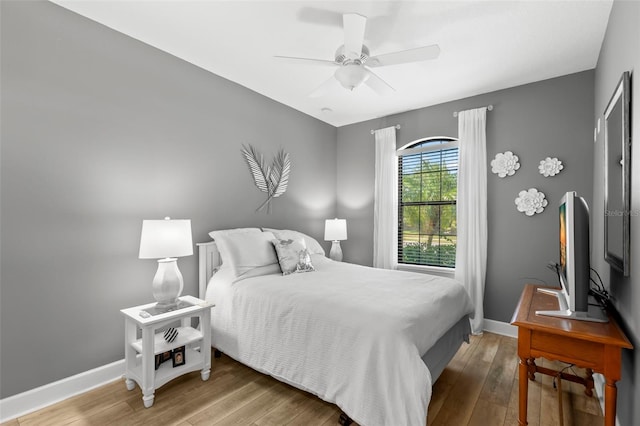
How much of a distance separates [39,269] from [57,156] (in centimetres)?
79

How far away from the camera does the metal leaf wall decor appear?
342 cm

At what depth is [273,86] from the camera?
3334 mm

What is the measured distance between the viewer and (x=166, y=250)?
2.12 metres

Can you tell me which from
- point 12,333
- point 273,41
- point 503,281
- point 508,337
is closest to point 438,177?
point 503,281

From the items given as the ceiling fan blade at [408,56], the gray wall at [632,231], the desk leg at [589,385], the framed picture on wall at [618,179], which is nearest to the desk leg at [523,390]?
the gray wall at [632,231]

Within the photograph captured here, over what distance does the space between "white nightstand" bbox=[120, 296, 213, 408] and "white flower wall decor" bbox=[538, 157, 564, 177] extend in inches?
138

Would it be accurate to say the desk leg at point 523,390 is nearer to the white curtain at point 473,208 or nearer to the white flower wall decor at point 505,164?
the white curtain at point 473,208

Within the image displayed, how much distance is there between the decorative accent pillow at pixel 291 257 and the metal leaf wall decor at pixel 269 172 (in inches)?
29.4

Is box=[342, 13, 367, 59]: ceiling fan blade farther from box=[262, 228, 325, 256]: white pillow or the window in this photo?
the window

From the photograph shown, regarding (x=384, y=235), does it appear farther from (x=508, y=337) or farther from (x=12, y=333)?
(x=12, y=333)

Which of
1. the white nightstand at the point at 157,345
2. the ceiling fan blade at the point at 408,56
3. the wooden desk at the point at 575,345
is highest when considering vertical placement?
the ceiling fan blade at the point at 408,56

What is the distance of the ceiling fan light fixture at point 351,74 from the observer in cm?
229

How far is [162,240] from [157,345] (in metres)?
0.77

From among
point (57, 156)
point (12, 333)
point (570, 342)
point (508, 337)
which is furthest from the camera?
point (508, 337)
